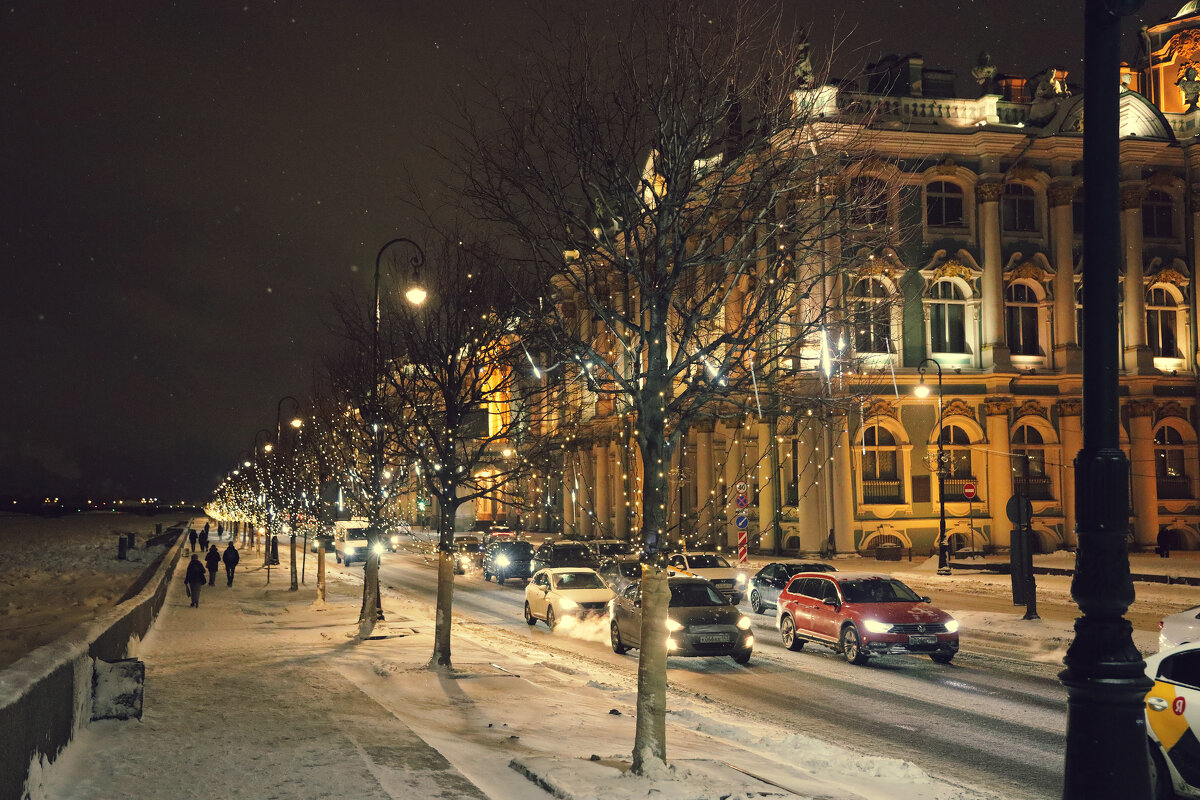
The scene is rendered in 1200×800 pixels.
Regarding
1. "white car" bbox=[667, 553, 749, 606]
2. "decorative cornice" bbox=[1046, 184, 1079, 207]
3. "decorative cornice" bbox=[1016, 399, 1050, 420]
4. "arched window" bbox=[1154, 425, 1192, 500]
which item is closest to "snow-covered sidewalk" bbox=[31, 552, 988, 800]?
"white car" bbox=[667, 553, 749, 606]

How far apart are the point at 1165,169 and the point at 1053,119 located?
599 centimetres

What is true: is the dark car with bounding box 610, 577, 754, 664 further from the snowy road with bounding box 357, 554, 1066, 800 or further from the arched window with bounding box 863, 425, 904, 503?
the arched window with bounding box 863, 425, 904, 503

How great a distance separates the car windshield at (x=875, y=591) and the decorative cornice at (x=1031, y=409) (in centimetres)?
3271

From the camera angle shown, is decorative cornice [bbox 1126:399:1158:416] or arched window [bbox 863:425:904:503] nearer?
arched window [bbox 863:425:904:503]

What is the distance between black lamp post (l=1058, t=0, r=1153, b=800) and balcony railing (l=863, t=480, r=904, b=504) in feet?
148

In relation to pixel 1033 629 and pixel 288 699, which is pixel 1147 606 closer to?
pixel 1033 629

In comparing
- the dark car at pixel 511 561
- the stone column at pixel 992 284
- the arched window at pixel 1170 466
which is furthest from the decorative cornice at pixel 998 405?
the dark car at pixel 511 561

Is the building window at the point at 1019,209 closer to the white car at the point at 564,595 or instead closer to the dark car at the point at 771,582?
the dark car at the point at 771,582

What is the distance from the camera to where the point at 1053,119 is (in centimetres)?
5297

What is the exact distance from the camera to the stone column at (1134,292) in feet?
170

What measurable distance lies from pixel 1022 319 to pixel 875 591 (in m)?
35.2

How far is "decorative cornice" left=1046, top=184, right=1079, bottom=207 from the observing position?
51.5 metres

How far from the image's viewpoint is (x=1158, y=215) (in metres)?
54.2

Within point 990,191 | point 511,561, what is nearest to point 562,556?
point 511,561
